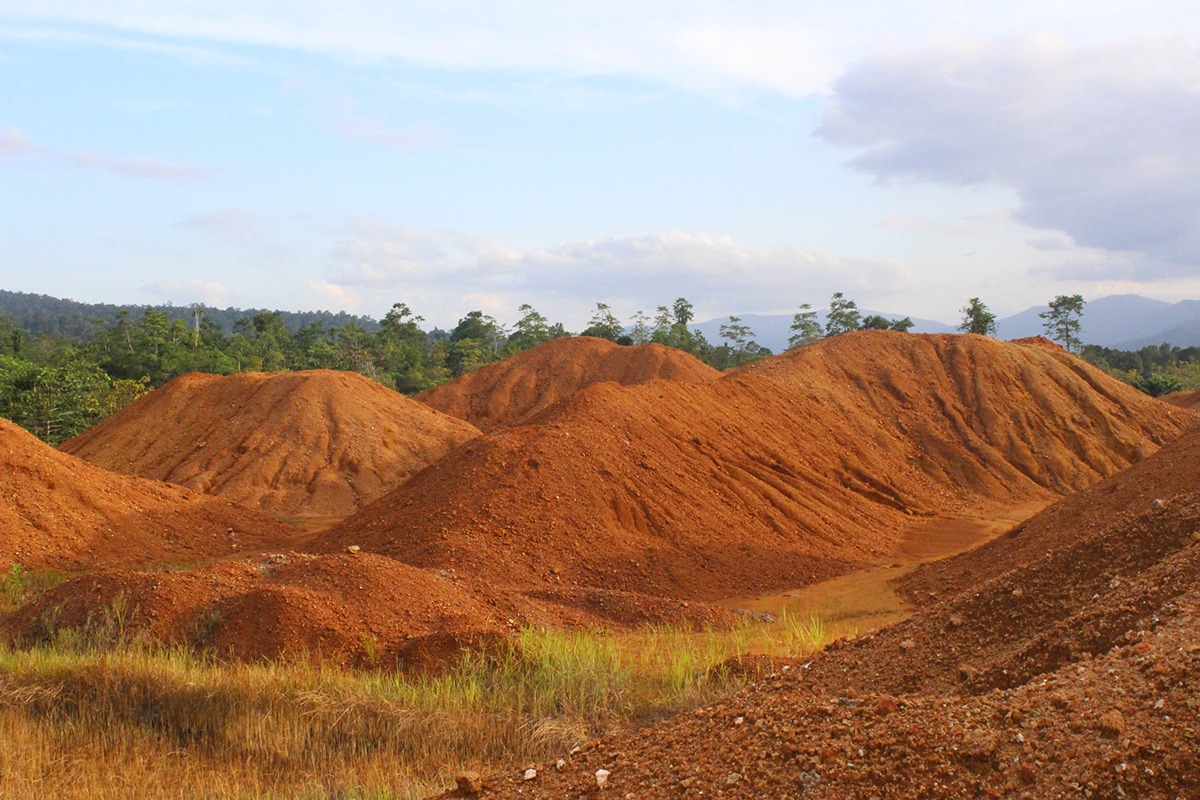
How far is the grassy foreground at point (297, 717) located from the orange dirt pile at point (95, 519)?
324 inches

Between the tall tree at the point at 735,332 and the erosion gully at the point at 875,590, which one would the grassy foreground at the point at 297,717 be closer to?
the erosion gully at the point at 875,590

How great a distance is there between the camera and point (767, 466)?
1862 centimetres

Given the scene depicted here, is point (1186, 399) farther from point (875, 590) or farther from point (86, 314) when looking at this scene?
point (86, 314)

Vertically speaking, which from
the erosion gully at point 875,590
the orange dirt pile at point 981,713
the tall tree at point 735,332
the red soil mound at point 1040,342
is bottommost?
the erosion gully at point 875,590

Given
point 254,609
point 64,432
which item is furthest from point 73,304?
point 254,609

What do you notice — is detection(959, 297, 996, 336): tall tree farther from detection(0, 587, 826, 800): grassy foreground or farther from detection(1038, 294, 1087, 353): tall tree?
detection(0, 587, 826, 800): grassy foreground

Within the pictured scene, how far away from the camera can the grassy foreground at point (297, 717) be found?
17.8 feet

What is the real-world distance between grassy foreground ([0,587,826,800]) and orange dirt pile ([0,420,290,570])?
27.0 ft

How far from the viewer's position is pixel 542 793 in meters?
3.93

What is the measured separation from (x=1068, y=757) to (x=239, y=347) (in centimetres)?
5361

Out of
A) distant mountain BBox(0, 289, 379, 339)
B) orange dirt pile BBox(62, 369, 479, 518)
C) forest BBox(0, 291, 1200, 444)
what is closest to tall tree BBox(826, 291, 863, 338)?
forest BBox(0, 291, 1200, 444)

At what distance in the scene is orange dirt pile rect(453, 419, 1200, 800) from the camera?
3035mm

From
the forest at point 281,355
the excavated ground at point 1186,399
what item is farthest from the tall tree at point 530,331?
the excavated ground at point 1186,399

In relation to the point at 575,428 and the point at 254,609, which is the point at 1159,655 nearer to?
the point at 254,609
